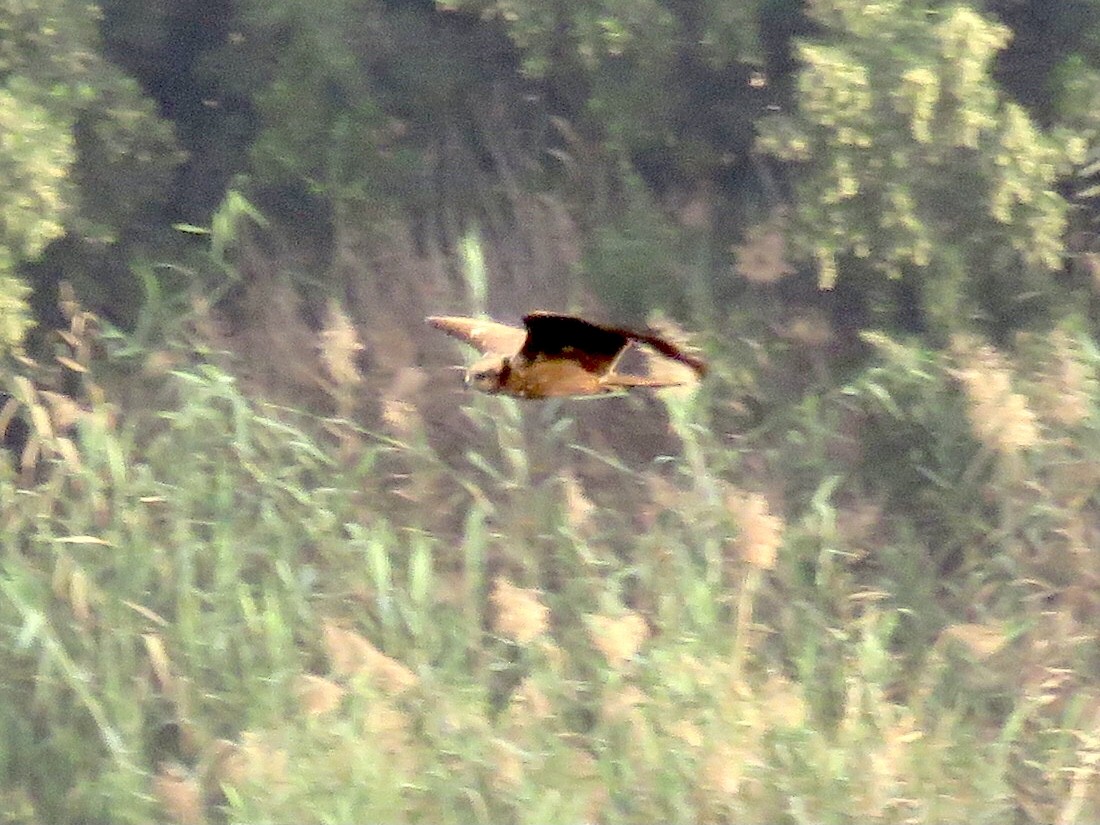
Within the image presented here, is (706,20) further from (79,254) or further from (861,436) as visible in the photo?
(79,254)

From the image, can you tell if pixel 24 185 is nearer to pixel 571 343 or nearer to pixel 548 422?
pixel 548 422

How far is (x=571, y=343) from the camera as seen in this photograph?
6.85ft

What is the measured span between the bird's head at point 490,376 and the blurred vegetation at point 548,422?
Answer: 104 cm

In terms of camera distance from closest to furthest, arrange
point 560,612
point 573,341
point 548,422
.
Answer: point 573,341
point 560,612
point 548,422

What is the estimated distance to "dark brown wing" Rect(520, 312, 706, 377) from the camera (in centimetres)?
200

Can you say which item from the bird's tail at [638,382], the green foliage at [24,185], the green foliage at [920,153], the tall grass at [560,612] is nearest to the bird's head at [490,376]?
the bird's tail at [638,382]

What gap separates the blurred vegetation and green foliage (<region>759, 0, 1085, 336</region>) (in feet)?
0.04

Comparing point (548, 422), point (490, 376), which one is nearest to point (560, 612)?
point (548, 422)

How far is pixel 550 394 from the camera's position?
218 cm

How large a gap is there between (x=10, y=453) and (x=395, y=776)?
1.45m

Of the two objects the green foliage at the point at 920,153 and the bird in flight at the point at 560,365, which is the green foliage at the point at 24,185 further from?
the bird in flight at the point at 560,365

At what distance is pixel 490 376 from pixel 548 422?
173 cm

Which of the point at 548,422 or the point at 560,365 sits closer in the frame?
the point at 560,365

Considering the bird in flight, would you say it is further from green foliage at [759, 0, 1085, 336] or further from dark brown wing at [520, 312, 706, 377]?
green foliage at [759, 0, 1085, 336]
